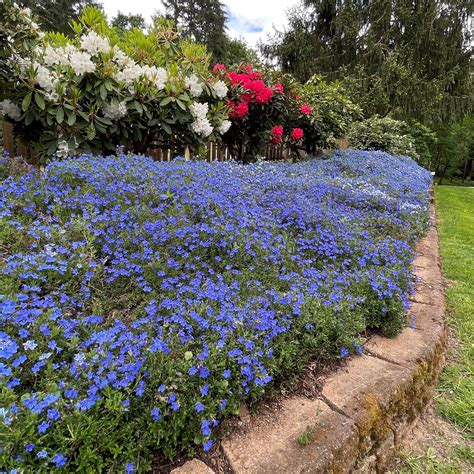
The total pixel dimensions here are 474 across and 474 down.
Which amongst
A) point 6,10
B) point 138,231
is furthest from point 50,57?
point 138,231

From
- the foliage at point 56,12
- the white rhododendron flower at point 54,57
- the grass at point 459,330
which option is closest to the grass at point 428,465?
the grass at point 459,330

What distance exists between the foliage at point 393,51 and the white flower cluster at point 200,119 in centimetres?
1037

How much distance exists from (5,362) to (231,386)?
2.66 feet

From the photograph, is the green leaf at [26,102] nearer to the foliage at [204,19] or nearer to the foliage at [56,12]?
the foliage at [56,12]

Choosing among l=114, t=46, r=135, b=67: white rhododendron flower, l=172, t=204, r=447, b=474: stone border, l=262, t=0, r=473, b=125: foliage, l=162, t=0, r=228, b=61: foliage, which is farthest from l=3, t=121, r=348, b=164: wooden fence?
l=162, t=0, r=228, b=61: foliage

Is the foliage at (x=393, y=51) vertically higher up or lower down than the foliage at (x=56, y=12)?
lower down

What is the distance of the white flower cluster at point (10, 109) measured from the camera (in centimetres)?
344

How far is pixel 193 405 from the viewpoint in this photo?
1.23m

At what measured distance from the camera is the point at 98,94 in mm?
3492

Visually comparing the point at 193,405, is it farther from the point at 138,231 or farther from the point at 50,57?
the point at 50,57

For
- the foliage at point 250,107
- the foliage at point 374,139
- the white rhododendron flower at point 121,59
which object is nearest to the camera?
the white rhododendron flower at point 121,59

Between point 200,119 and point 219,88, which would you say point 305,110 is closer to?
point 219,88

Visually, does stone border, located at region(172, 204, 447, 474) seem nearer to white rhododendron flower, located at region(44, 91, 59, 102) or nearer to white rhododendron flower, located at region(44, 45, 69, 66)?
white rhododendron flower, located at region(44, 91, 59, 102)

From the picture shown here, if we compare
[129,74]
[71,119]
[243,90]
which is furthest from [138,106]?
[243,90]
